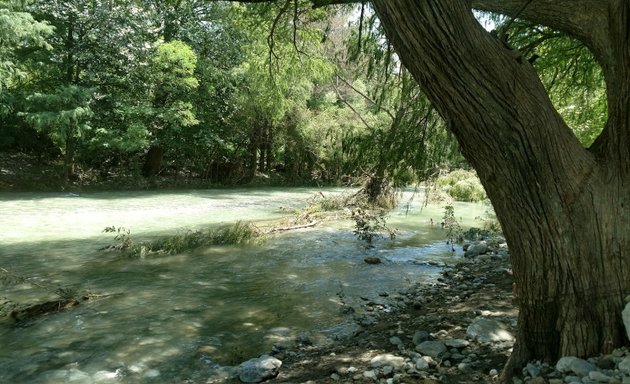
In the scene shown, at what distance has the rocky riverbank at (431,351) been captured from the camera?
2902mm

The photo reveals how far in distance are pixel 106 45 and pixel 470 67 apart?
23.9 metres

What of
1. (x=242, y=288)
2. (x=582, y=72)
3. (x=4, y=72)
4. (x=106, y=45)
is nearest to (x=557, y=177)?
(x=242, y=288)

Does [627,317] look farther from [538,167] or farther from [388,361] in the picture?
[388,361]

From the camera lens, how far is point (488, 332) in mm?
4262

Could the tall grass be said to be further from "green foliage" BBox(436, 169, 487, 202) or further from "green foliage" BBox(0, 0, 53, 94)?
"green foliage" BBox(0, 0, 53, 94)

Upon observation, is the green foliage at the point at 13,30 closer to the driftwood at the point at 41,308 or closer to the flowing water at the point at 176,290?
the flowing water at the point at 176,290

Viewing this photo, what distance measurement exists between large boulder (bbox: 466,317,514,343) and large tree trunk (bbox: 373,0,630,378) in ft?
3.42

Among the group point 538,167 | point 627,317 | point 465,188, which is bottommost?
point 627,317

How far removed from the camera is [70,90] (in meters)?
20.7

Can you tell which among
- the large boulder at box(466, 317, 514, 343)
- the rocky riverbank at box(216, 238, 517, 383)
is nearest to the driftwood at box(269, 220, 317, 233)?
the rocky riverbank at box(216, 238, 517, 383)

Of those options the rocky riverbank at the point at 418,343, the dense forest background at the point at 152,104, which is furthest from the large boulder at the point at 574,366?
the dense forest background at the point at 152,104

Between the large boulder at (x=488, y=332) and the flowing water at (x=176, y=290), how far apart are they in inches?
76.6

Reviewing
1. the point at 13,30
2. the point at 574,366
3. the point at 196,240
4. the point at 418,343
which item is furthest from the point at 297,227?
the point at 13,30

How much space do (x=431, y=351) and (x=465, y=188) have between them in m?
17.7
